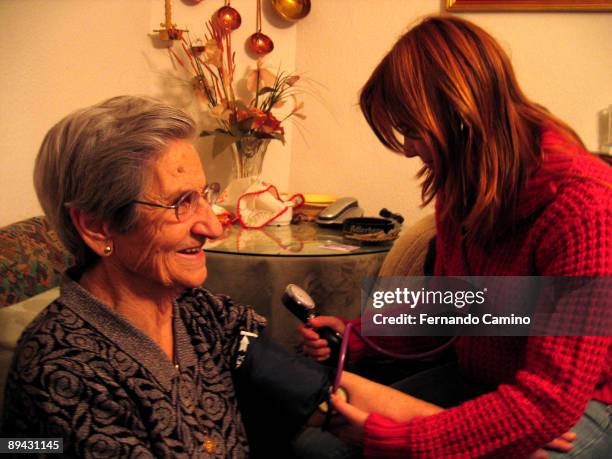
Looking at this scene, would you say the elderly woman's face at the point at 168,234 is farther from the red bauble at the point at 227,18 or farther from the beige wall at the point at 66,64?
the red bauble at the point at 227,18

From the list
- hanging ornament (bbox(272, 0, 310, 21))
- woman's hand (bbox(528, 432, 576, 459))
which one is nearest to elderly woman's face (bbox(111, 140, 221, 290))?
woman's hand (bbox(528, 432, 576, 459))

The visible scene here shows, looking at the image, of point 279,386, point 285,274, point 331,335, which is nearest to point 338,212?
point 285,274

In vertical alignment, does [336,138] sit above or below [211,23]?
below

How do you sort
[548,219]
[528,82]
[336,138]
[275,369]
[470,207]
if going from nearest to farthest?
[548,219] < [470,207] < [275,369] < [528,82] < [336,138]

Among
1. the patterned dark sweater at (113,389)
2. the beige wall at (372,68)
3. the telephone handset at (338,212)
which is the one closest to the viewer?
the patterned dark sweater at (113,389)

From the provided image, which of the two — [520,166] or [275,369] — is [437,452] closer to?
[275,369]

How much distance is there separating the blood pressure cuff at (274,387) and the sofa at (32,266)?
44cm

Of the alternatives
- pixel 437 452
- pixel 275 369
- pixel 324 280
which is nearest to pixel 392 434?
pixel 437 452

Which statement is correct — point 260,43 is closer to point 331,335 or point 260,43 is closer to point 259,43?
point 259,43

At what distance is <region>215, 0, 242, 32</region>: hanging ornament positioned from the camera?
2143 mm

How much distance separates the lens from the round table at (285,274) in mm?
1477

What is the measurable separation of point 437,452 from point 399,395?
164 mm

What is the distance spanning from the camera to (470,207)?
97 centimetres

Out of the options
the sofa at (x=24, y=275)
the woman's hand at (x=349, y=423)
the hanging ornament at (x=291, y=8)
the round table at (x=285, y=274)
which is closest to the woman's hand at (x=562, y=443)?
the woman's hand at (x=349, y=423)
